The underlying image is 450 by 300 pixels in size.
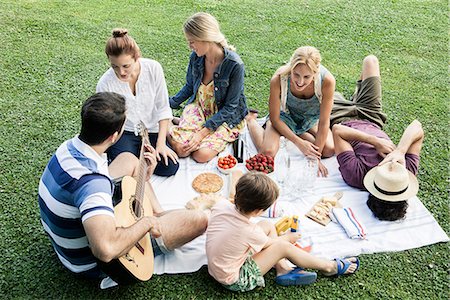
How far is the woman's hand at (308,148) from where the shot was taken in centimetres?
428

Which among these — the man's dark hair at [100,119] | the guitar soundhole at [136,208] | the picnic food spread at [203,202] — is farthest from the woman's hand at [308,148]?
the man's dark hair at [100,119]

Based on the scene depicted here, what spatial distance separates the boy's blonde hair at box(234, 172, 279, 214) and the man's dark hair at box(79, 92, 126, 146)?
843mm

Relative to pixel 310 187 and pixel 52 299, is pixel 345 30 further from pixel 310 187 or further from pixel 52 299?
pixel 52 299

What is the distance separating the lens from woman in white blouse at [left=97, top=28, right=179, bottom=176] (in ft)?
12.6

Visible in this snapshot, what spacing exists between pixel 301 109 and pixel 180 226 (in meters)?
1.74

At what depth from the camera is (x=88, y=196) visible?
2.51 metres

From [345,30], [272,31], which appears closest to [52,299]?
[272,31]

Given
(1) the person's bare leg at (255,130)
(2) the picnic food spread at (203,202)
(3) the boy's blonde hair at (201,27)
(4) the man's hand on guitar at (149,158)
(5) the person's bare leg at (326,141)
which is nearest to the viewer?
(4) the man's hand on guitar at (149,158)

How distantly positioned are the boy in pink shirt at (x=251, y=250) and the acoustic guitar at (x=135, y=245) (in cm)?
41

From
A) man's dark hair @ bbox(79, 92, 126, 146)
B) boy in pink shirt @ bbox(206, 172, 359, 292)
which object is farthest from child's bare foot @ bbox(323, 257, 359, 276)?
man's dark hair @ bbox(79, 92, 126, 146)

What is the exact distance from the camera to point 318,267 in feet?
10.7

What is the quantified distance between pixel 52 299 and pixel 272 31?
4.62 m

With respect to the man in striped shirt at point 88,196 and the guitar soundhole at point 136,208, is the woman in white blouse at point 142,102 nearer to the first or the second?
the guitar soundhole at point 136,208

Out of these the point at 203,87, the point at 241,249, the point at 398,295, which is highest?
the point at 203,87
